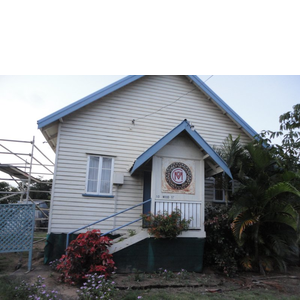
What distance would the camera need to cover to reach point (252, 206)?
8469 millimetres

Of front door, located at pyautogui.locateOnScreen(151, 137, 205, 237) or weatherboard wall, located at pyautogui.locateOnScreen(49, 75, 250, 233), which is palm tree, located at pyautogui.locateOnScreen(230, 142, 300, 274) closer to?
front door, located at pyautogui.locateOnScreen(151, 137, 205, 237)

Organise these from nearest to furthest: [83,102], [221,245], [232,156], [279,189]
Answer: [279,189], [221,245], [232,156], [83,102]

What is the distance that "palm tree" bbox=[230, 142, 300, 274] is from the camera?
8.14 meters

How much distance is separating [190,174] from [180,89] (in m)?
4.10

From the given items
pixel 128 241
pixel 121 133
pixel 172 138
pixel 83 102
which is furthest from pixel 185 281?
pixel 83 102

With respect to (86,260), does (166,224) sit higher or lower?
higher

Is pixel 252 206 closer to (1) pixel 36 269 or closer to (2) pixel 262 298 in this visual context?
(2) pixel 262 298

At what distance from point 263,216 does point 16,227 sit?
23.8 ft

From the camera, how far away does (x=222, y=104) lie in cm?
1131

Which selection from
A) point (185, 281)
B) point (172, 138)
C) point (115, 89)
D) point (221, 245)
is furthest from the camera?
point (115, 89)

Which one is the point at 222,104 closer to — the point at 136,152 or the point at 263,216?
the point at 136,152

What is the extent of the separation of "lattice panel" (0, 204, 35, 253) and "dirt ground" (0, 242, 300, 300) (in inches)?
26.8

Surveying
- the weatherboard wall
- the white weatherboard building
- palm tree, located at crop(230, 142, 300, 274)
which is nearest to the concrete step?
the white weatherboard building

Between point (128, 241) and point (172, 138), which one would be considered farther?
point (172, 138)
